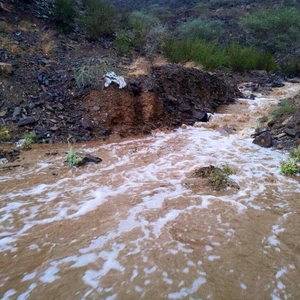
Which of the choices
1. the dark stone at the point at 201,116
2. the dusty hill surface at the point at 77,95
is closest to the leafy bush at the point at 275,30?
the dusty hill surface at the point at 77,95

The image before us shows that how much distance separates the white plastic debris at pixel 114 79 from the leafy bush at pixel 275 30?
15.9 meters

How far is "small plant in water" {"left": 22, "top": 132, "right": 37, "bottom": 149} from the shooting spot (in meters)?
5.90

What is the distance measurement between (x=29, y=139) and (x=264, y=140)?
4.82 m

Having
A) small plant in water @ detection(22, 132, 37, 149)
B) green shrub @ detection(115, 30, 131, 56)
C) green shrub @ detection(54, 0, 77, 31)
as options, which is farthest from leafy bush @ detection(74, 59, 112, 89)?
green shrub @ detection(54, 0, 77, 31)

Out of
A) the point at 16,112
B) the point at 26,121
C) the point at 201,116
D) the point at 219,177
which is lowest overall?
the point at 219,177

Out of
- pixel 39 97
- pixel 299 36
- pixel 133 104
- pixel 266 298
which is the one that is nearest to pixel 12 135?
pixel 39 97

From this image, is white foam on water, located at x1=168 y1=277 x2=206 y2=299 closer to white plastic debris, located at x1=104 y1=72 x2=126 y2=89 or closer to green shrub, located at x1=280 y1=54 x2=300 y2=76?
white plastic debris, located at x1=104 y1=72 x2=126 y2=89

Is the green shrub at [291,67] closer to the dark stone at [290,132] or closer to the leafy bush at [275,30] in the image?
the leafy bush at [275,30]

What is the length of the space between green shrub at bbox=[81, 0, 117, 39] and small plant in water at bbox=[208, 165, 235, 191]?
9211 mm

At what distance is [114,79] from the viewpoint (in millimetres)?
7484

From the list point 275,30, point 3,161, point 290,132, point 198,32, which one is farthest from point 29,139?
point 275,30

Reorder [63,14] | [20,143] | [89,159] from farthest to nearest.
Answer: [63,14]
[20,143]
[89,159]

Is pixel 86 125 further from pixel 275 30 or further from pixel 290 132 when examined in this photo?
pixel 275 30

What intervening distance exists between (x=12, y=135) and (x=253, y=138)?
5.20 metres
